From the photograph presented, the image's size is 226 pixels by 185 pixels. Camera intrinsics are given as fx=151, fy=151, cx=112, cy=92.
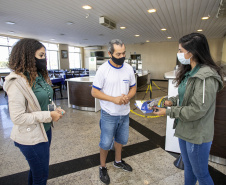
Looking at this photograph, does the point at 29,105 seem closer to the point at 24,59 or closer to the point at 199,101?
the point at 24,59

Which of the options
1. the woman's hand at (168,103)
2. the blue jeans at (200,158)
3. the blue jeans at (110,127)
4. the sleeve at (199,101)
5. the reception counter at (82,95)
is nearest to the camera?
the sleeve at (199,101)

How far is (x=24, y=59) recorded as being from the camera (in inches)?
42.3

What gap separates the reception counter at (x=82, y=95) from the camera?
4399mm

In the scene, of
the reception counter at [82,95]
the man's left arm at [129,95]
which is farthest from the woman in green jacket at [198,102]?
the reception counter at [82,95]

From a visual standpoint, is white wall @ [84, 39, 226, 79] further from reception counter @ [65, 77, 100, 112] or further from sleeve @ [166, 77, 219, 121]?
sleeve @ [166, 77, 219, 121]

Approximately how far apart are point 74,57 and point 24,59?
13.7 meters

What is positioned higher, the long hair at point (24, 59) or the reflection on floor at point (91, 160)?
the long hair at point (24, 59)

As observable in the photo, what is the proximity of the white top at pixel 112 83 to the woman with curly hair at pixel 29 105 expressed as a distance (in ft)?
1.83

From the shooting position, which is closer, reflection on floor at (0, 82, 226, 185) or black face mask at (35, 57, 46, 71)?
black face mask at (35, 57, 46, 71)

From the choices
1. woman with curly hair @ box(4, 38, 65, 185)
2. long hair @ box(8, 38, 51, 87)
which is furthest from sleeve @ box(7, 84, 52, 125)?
long hair @ box(8, 38, 51, 87)

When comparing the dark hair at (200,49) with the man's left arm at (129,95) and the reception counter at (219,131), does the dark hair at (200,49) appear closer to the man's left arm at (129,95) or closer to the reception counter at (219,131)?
the man's left arm at (129,95)

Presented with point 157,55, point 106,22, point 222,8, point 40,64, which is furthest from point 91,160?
point 157,55

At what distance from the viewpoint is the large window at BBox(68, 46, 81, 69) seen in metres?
13.7

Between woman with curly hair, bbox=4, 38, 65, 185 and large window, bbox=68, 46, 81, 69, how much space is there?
1329cm
